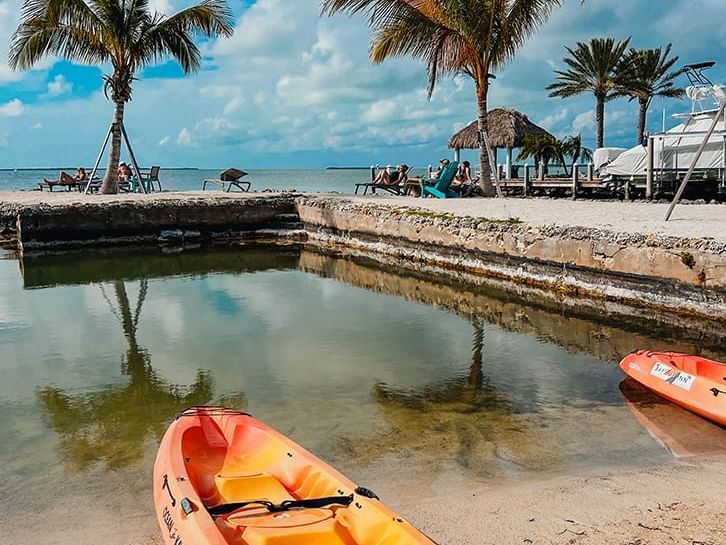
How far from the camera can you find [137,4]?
21109mm

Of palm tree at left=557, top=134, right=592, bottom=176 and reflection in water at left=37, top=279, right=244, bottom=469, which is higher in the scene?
palm tree at left=557, top=134, right=592, bottom=176

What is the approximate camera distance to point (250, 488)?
4.20m

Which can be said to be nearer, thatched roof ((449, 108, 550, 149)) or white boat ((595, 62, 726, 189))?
white boat ((595, 62, 726, 189))

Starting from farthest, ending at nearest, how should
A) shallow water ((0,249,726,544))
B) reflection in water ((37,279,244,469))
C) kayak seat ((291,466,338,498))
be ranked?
reflection in water ((37,279,244,469)) → shallow water ((0,249,726,544)) → kayak seat ((291,466,338,498))

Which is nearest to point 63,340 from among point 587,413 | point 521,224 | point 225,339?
point 225,339

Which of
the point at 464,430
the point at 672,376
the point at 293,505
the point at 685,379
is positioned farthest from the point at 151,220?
the point at 293,505

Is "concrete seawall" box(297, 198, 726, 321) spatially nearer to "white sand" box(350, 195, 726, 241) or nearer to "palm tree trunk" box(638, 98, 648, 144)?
"white sand" box(350, 195, 726, 241)

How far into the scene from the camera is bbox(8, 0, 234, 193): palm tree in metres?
20.2

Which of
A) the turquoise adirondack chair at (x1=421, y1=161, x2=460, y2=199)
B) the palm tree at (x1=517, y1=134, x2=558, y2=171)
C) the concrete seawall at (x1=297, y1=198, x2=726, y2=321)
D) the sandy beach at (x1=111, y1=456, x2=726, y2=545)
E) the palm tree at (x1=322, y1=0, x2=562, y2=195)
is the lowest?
the sandy beach at (x1=111, y1=456, x2=726, y2=545)

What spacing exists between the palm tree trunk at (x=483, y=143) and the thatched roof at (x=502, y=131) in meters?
8.12

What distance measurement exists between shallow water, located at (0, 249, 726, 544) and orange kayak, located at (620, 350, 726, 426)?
5.8 inches

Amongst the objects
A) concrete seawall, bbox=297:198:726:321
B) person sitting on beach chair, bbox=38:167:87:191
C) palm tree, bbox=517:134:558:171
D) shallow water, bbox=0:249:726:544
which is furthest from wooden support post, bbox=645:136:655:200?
person sitting on beach chair, bbox=38:167:87:191

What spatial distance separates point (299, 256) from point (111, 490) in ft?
43.4

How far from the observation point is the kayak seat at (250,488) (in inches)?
161
